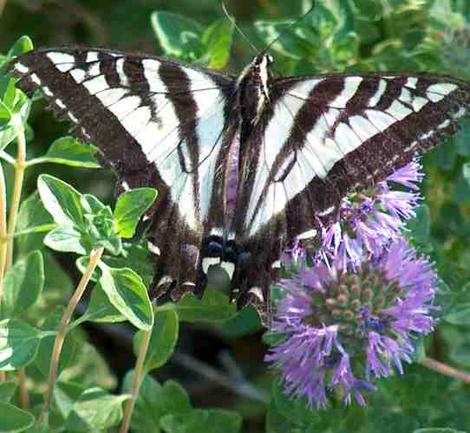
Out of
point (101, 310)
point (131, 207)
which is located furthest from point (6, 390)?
point (131, 207)

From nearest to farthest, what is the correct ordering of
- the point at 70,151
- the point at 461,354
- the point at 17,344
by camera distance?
the point at 17,344, the point at 70,151, the point at 461,354

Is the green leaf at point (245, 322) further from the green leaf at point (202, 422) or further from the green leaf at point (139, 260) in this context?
the green leaf at point (139, 260)

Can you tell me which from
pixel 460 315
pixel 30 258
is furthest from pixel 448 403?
pixel 30 258

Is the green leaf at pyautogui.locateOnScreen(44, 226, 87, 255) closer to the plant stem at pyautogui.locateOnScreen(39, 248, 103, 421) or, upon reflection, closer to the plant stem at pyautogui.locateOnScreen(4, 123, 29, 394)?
the plant stem at pyautogui.locateOnScreen(39, 248, 103, 421)

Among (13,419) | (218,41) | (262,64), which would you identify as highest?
(218,41)

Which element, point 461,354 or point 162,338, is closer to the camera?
point 162,338

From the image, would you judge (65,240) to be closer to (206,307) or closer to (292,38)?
(206,307)

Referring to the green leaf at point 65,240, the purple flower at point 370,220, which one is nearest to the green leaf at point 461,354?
the purple flower at point 370,220

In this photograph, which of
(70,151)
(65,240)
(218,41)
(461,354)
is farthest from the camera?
(218,41)
